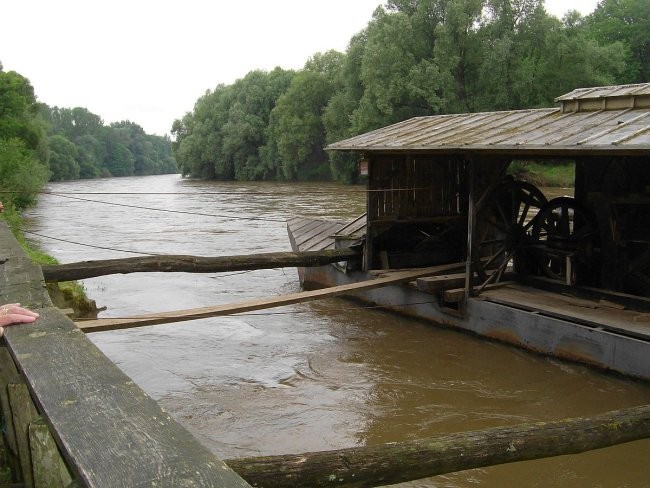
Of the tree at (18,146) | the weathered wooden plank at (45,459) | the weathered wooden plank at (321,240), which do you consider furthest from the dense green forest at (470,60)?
the weathered wooden plank at (45,459)

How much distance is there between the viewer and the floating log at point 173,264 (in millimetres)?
8086

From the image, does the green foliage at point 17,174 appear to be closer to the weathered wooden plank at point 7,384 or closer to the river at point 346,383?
the river at point 346,383

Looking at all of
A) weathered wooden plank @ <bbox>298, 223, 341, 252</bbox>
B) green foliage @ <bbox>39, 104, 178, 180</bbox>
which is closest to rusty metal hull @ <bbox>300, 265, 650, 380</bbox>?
weathered wooden plank @ <bbox>298, 223, 341, 252</bbox>

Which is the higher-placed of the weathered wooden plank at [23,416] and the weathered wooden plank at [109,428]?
the weathered wooden plank at [109,428]

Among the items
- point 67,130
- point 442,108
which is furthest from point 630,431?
point 67,130

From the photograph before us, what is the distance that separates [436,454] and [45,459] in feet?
5.29

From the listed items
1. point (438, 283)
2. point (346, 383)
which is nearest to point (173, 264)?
point (346, 383)

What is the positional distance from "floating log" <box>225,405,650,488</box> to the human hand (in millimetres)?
1036

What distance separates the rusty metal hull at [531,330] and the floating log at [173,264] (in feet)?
4.69

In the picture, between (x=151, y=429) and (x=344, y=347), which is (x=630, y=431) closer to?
(x=151, y=429)

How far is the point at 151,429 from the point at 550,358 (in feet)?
24.2

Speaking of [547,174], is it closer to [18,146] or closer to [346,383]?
[18,146]

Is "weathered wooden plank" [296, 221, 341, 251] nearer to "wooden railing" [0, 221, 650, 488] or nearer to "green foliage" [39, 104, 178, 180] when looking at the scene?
"wooden railing" [0, 221, 650, 488]

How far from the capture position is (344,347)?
929cm
